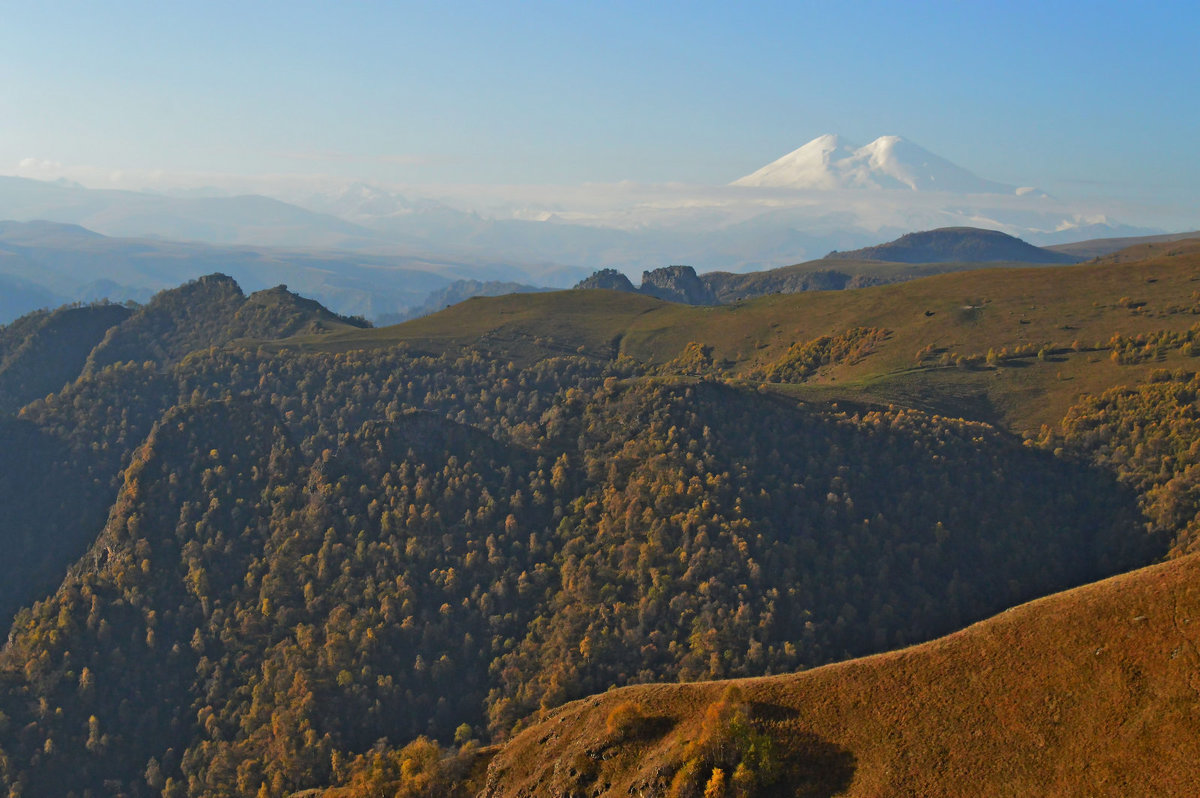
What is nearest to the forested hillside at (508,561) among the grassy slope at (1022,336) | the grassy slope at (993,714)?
the grassy slope at (1022,336)

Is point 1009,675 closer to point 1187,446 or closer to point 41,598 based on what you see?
point 1187,446

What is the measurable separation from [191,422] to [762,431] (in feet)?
347

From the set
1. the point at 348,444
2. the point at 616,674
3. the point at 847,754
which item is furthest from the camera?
the point at 348,444

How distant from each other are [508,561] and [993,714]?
80.9m

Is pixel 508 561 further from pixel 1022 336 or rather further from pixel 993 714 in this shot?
pixel 1022 336

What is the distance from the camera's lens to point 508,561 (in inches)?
4759

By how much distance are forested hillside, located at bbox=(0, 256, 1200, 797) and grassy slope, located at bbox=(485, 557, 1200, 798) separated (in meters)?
29.9

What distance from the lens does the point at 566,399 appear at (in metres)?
150

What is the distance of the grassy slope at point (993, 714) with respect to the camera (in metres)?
45.2

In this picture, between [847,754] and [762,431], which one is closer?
[847,754]

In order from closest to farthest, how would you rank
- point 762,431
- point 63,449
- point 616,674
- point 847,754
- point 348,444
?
point 847,754, point 616,674, point 762,431, point 348,444, point 63,449

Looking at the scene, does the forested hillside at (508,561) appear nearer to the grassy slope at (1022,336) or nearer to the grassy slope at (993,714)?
the grassy slope at (1022,336)

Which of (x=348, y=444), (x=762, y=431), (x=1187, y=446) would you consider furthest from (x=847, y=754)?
(x=348, y=444)

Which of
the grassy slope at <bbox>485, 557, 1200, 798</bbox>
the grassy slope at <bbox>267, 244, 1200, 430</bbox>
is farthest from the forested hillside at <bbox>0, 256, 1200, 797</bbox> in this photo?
the grassy slope at <bbox>485, 557, 1200, 798</bbox>
